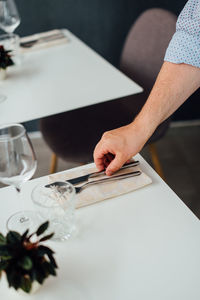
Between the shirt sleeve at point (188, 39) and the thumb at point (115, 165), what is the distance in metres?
0.33

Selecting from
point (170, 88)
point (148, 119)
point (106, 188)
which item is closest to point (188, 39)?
point (170, 88)

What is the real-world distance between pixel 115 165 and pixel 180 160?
5.29ft

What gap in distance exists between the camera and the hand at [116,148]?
0.96 metres

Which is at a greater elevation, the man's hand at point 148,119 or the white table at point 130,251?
the man's hand at point 148,119

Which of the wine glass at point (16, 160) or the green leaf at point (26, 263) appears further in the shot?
the wine glass at point (16, 160)

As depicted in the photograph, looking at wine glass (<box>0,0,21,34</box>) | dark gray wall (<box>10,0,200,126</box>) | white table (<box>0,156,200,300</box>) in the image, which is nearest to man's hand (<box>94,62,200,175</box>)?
white table (<box>0,156,200,300</box>)

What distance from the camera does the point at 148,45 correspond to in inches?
77.3

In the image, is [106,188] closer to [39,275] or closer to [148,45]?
[39,275]

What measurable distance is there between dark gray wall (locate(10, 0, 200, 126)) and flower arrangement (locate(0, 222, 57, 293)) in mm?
2040

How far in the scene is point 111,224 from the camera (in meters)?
0.85

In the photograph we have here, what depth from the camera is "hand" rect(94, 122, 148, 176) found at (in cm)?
96

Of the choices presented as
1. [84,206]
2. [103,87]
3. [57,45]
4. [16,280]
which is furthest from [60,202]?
[57,45]

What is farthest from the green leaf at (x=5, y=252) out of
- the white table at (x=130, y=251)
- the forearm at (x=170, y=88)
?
the forearm at (x=170, y=88)

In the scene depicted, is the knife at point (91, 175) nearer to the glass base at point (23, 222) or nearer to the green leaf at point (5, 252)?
the glass base at point (23, 222)
